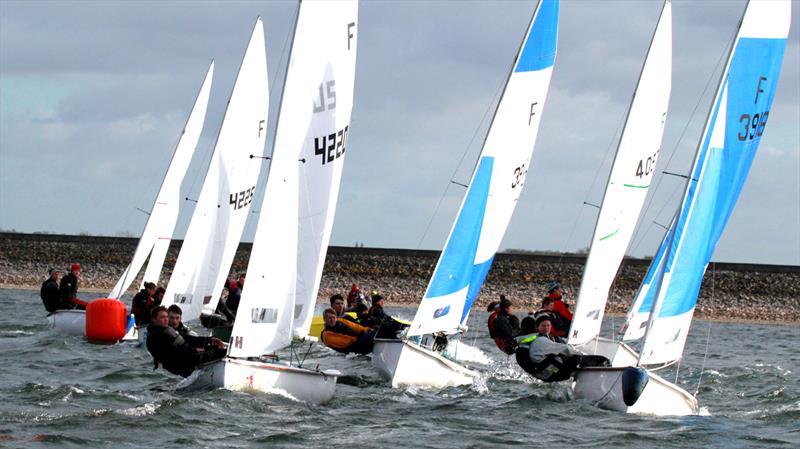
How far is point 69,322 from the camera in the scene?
2167 centimetres

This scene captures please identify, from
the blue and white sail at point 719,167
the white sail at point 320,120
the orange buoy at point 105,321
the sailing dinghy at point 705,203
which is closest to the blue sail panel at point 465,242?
the white sail at point 320,120

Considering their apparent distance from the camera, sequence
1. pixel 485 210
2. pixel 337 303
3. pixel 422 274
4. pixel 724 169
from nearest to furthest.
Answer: pixel 724 169 < pixel 485 210 < pixel 337 303 < pixel 422 274

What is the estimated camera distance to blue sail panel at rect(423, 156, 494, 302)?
16.9 meters

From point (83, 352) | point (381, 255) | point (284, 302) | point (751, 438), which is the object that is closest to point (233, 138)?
point (83, 352)

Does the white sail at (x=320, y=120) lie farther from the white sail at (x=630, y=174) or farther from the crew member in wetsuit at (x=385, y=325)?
the white sail at (x=630, y=174)

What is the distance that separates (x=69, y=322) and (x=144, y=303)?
4.88 feet

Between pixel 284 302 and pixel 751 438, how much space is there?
17.1ft

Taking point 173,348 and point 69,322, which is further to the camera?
point 69,322

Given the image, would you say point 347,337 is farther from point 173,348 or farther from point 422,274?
point 422,274

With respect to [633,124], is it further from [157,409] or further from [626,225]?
[157,409]

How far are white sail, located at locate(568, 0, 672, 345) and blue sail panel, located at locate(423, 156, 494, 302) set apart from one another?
260 cm

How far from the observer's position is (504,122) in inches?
712

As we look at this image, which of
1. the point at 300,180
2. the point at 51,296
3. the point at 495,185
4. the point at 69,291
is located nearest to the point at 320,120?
the point at 300,180

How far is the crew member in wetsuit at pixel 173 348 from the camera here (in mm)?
13594
